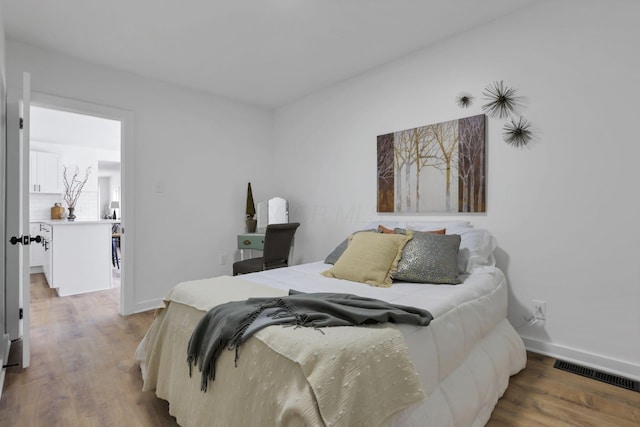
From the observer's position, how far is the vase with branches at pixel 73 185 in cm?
644

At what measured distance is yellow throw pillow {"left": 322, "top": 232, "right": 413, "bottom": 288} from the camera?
2107 mm

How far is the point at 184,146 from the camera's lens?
12.3 feet

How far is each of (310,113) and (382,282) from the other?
2.64 metres

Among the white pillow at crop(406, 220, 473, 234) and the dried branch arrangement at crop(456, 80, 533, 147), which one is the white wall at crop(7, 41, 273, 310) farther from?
the dried branch arrangement at crop(456, 80, 533, 147)

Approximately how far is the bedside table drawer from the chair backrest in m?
0.49

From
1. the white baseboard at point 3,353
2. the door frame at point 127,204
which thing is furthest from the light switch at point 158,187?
the white baseboard at point 3,353

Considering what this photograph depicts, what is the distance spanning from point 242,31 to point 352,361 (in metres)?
2.61

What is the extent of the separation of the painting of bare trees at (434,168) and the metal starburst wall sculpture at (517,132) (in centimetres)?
16

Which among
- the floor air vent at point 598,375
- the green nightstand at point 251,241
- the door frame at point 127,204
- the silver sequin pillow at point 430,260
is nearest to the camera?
the floor air vent at point 598,375

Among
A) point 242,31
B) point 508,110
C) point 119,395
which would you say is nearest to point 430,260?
point 508,110

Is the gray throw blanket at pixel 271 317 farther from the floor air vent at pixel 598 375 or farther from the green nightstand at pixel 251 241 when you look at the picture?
the green nightstand at pixel 251 241

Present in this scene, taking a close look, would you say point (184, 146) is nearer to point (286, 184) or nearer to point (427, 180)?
point (286, 184)

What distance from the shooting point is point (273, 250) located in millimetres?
3248

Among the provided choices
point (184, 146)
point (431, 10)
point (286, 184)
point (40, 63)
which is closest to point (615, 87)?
point (431, 10)
